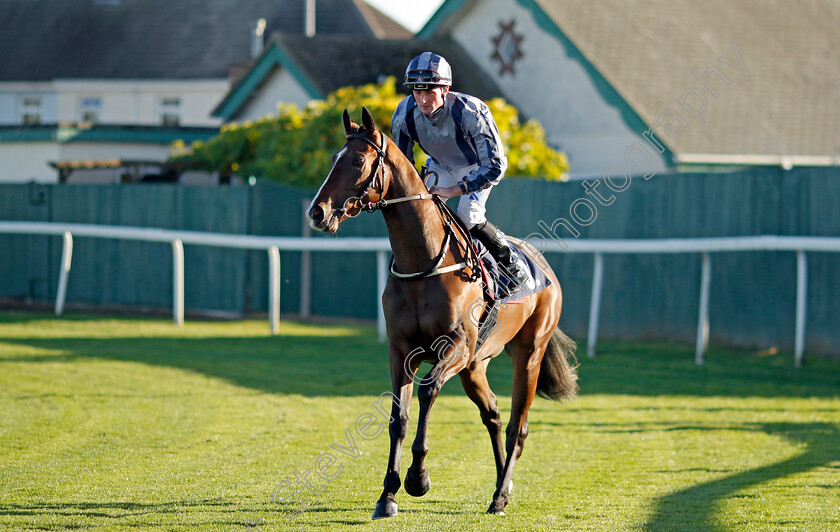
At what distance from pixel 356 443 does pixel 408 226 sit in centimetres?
231

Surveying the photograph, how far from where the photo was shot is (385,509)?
529cm

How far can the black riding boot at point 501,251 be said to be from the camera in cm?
608

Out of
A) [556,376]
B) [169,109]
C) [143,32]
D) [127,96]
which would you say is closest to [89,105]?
[127,96]

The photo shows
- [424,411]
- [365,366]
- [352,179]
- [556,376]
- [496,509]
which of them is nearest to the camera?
[352,179]

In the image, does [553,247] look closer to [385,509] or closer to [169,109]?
[385,509]

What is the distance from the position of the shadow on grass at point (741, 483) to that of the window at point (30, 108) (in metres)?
34.4

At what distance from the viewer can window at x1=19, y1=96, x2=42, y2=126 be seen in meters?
37.7

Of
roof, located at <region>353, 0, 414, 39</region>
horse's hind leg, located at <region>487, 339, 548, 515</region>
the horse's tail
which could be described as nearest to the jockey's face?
horse's hind leg, located at <region>487, 339, 548, 515</region>

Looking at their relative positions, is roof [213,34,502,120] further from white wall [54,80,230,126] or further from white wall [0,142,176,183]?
white wall [54,80,230,126]

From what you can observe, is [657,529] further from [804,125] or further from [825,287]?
[804,125]

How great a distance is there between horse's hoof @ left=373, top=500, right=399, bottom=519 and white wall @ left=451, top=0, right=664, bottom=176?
1280cm

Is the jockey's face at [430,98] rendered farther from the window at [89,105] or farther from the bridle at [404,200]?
the window at [89,105]

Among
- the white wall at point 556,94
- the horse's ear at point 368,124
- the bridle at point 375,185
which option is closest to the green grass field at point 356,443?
the bridle at point 375,185

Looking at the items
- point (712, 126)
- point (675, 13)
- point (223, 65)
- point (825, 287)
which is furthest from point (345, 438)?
point (223, 65)
